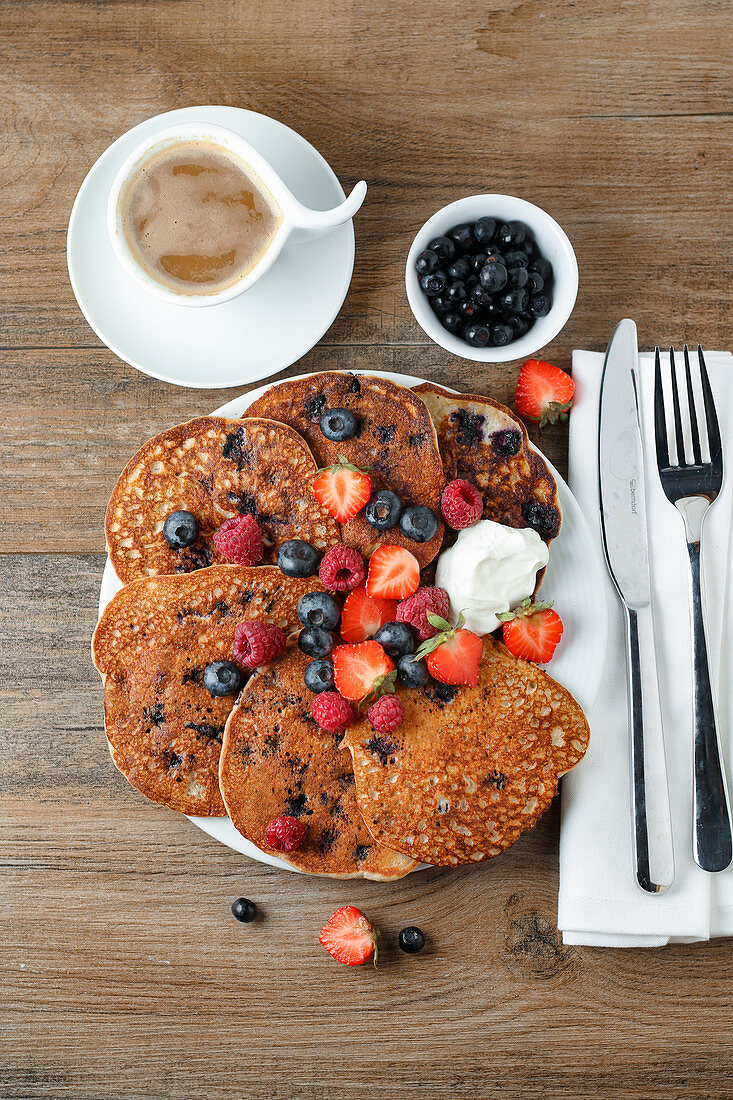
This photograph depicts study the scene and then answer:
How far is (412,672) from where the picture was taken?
147cm

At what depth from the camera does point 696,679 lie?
5.20ft

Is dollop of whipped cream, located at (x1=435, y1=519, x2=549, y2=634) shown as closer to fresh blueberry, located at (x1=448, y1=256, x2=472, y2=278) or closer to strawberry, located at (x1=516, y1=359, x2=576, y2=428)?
strawberry, located at (x1=516, y1=359, x2=576, y2=428)

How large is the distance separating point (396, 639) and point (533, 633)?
0.27 meters

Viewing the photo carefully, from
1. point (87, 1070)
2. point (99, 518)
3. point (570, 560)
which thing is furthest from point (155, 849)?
point (570, 560)

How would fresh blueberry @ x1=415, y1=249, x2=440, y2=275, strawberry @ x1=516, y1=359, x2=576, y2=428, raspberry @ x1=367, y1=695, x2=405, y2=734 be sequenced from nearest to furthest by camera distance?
raspberry @ x1=367, y1=695, x2=405, y2=734, fresh blueberry @ x1=415, y1=249, x2=440, y2=275, strawberry @ x1=516, y1=359, x2=576, y2=428

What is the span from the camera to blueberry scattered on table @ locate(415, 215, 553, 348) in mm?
1532

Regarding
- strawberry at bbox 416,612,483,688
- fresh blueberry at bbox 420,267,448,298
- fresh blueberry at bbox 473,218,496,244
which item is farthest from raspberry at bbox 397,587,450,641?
fresh blueberry at bbox 473,218,496,244

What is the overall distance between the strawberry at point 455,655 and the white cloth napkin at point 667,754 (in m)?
0.33

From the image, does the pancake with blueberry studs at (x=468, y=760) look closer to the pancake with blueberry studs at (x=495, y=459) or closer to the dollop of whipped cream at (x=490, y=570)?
the dollop of whipped cream at (x=490, y=570)

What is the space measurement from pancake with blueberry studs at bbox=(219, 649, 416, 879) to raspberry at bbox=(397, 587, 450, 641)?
227 mm

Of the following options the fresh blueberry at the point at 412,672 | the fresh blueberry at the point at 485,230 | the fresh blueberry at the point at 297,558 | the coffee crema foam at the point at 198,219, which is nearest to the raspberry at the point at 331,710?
the fresh blueberry at the point at 412,672

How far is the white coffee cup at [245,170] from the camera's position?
1.44 m

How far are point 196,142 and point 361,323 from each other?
1.55ft

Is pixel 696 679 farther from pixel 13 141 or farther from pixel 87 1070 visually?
pixel 13 141
